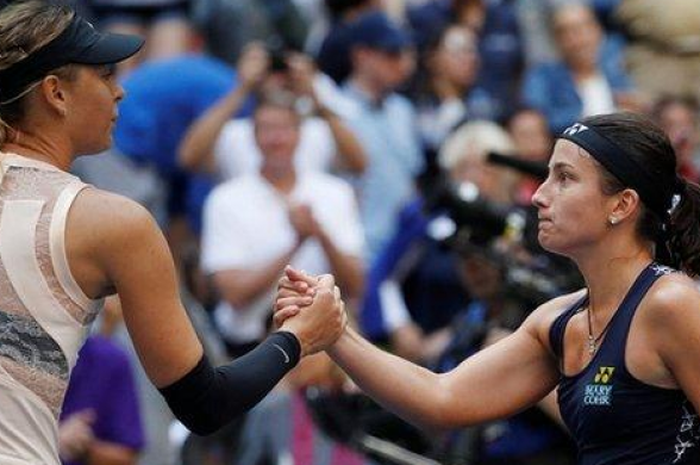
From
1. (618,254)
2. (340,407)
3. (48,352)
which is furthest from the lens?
(340,407)

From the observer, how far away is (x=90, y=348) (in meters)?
8.48

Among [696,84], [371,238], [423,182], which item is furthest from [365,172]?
[696,84]

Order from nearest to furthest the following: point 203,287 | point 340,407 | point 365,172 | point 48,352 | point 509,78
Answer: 1. point 48,352
2. point 340,407
3. point 203,287
4. point 365,172
5. point 509,78

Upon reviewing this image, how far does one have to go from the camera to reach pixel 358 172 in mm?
10375

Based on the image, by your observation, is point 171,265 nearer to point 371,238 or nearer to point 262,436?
point 262,436

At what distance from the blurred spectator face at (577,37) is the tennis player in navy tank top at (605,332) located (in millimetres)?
6601

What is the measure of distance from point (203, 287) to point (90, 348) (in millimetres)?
1164

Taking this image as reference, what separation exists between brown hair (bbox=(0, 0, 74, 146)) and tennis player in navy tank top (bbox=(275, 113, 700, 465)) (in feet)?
2.86

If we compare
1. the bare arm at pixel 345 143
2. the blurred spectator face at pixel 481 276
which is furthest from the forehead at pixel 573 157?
the bare arm at pixel 345 143

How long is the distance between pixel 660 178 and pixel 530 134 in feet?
19.3

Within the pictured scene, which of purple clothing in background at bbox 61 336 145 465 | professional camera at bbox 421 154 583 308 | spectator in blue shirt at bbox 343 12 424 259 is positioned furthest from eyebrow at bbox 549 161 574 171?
spectator in blue shirt at bbox 343 12 424 259

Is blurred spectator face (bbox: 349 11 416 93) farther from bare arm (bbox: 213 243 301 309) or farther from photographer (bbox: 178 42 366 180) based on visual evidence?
bare arm (bbox: 213 243 301 309)

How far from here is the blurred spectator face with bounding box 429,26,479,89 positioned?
1266 centimetres

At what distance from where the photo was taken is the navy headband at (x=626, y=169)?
5074 mm
